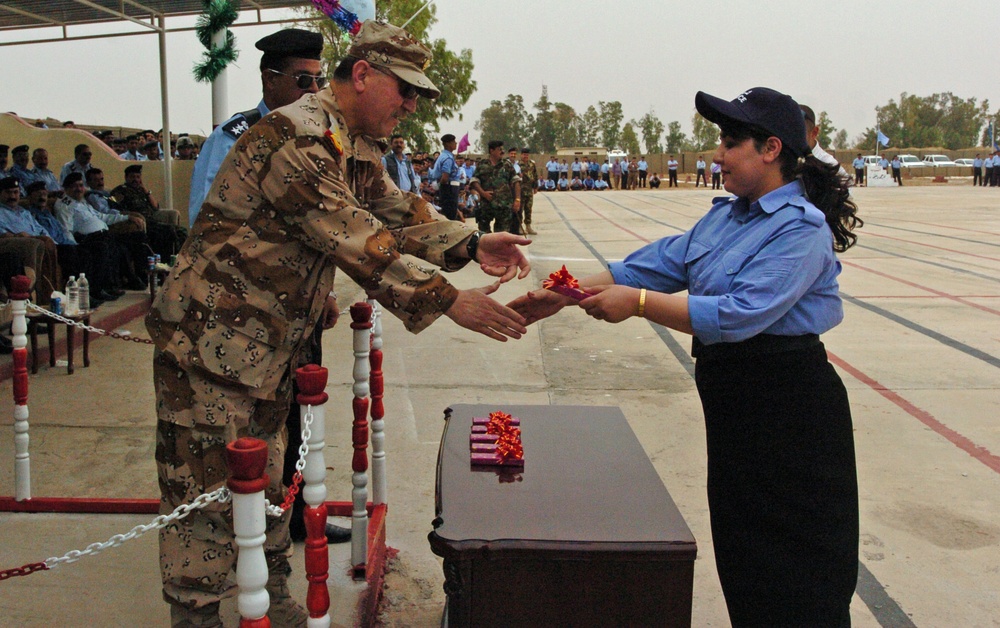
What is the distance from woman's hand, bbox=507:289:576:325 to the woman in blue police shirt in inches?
22.4

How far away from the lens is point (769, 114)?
2.39m

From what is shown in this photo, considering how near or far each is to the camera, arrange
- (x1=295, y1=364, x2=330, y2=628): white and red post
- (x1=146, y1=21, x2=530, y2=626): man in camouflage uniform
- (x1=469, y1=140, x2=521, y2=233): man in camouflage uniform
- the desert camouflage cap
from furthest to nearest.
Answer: (x1=469, y1=140, x2=521, y2=233): man in camouflage uniform
the desert camouflage cap
(x1=146, y1=21, x2=530, y2=626): man in camouflage uniform
(x1=295, y1=364, x2=330, y2=628): white and red post

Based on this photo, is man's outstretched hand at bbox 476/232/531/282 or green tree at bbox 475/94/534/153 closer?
man's outstretched hand at bbox 476/232/531/282

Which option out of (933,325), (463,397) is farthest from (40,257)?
(933,325)

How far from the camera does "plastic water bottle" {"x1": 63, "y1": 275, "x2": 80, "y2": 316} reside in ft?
22.7

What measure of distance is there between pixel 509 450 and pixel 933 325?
7046 millimetres

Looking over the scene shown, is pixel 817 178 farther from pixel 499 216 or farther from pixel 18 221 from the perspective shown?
pixel 499 216

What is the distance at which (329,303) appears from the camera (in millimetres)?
3551

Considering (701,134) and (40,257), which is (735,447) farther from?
(701,134)

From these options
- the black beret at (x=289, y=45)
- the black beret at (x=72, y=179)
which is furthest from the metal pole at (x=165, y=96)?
the black beret at (x=289, y=45)

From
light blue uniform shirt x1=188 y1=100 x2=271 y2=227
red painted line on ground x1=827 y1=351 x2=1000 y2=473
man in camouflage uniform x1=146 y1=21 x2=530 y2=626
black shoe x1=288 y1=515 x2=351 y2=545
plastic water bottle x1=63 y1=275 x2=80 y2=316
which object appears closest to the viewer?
man in camouflage uniform x1=146 y1=21 x2=530 y2=626

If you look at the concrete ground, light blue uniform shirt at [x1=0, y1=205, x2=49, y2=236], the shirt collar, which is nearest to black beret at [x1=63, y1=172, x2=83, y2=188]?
light blue uniform shirt at [x1=0, y1=205, x2=49, y2=236]

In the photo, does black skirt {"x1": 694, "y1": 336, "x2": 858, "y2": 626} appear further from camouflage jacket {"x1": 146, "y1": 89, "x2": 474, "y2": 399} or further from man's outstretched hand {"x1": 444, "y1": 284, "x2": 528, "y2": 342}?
camouflage jacket {"x1": 146, "y1": 89, "x2": 474, "y2": 399}

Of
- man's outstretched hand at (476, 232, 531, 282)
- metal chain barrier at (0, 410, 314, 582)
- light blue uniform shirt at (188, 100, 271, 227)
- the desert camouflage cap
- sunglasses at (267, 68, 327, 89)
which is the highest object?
sunglasses at (267, 68, 327, 89)
